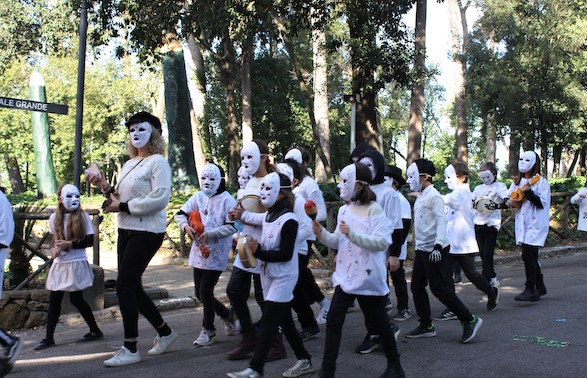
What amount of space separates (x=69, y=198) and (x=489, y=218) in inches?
217

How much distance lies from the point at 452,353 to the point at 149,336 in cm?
323

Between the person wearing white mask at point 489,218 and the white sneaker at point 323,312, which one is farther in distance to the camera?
the person wearing white mask at point 489,218

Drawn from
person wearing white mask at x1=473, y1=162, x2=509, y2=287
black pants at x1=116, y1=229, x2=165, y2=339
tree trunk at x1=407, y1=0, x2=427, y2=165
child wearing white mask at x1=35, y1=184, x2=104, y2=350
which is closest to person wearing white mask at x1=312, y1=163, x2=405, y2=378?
black pants at x1=116, y1=229, x2=165, y2=339

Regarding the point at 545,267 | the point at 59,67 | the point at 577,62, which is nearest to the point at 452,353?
the point at 545,267

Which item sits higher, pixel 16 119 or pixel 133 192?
pixel 16 119

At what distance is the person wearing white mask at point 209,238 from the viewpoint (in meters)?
6.08

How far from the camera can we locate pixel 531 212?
26.8 ft

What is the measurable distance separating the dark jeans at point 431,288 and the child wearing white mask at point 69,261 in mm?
3435

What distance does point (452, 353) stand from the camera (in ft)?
18.9

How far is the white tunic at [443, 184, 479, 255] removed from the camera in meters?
7.48

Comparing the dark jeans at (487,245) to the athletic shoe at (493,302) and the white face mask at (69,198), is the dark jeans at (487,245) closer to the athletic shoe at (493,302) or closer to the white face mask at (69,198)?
the athletic shoe at (493,302)

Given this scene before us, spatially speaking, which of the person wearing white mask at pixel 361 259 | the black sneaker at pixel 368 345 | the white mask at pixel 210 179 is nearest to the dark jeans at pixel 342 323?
the person wearing white mask at pixel 361 259

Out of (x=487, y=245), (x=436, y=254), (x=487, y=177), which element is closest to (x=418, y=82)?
(x=487, y=177)

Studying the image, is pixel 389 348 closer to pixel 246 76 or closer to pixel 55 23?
pixel 55 23
